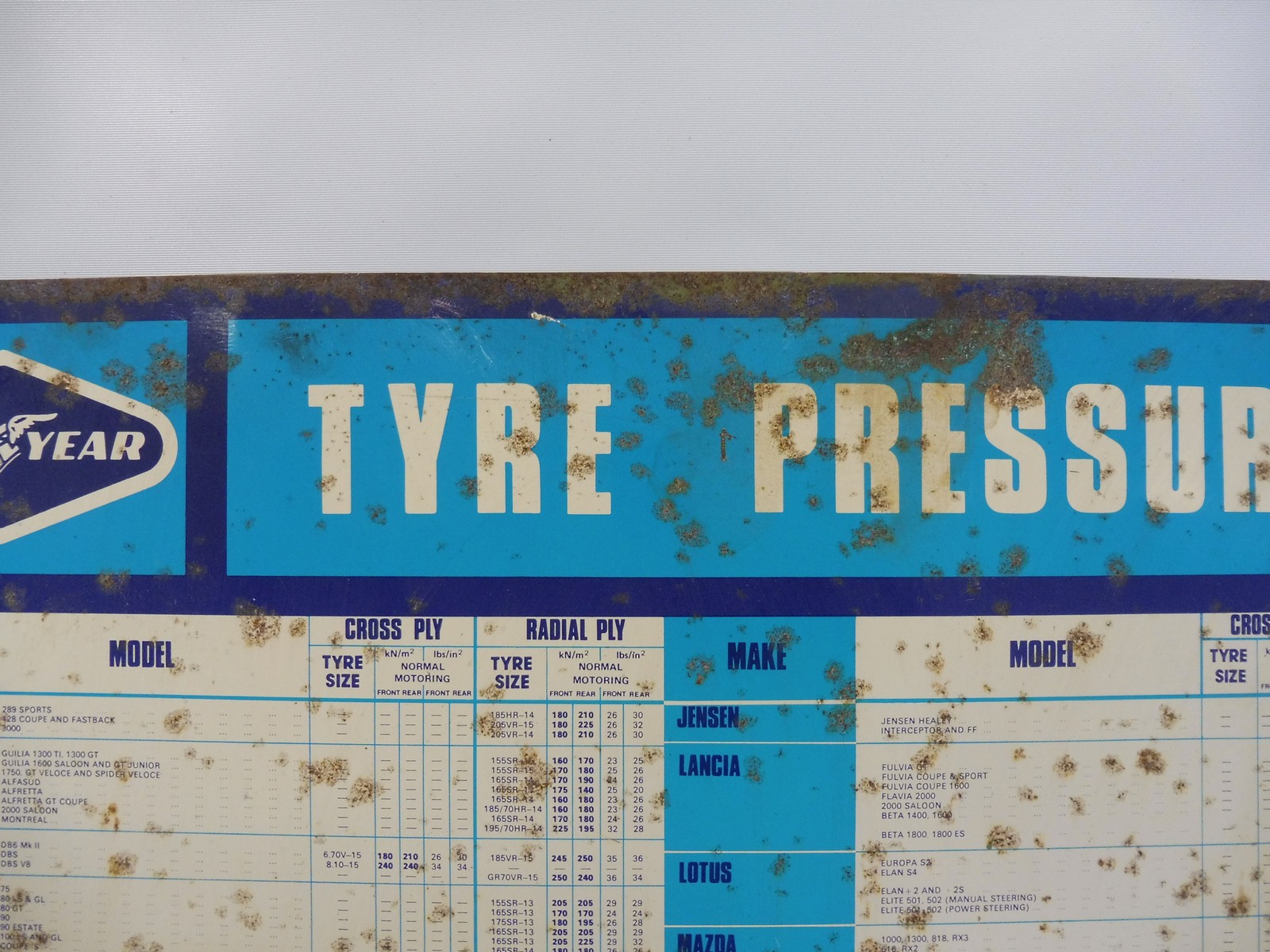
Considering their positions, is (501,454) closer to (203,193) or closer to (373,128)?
(373,128)

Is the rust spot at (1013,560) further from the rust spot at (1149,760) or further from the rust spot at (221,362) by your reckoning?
the rust spot at (221,362)

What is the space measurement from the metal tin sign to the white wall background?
0.14 metres

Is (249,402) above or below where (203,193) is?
below

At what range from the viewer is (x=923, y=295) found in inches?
50.8

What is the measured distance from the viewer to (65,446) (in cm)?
130

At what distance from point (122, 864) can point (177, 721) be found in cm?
40

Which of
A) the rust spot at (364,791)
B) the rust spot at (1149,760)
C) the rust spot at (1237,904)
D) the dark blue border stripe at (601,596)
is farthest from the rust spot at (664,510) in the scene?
the rust spot at (1237,904)

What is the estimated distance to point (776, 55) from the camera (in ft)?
4.14

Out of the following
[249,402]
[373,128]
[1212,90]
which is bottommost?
[249,402]

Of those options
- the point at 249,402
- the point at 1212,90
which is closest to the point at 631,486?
the point at 249,402

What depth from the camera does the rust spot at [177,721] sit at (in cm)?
128

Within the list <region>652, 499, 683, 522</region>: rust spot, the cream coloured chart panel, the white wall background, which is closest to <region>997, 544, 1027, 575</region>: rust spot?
the cream coloured chart panel

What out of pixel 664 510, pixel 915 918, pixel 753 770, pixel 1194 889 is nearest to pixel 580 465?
pixel 664 510

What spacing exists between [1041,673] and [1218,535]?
1.89 feet
